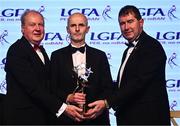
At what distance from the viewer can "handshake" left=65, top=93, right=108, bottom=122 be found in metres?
3.48

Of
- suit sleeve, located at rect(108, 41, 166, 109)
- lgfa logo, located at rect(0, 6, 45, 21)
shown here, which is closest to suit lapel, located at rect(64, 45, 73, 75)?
suit sleeve, located at rect(108, 41, 166, 109)

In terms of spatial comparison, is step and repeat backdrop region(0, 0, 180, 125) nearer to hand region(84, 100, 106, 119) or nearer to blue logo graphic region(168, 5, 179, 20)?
blue logo graphic region(168, 5, 179, 20)

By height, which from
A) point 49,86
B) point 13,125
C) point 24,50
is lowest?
point 13,125

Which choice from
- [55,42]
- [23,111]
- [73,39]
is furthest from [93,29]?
[23,111]

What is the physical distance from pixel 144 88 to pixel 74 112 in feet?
1.97

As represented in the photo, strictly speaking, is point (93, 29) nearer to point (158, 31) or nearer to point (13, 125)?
point (158, 31)

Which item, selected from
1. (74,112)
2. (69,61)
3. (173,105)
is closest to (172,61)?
(173,105)

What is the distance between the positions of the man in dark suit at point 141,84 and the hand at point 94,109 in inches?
2.7

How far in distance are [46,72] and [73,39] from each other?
1.18 feet

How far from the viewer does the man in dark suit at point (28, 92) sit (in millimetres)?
3475

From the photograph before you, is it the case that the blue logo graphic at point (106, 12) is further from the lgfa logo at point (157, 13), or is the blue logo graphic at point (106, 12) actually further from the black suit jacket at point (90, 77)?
the black suit jacket at point (90, 77)

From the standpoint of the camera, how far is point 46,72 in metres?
3.63

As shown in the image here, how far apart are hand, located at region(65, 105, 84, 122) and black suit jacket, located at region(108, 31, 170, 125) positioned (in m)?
0.27

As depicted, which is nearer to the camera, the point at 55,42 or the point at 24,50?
the point at 24,50
